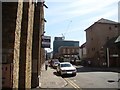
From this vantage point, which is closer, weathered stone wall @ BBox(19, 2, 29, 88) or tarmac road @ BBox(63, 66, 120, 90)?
weathered stone wall @ BBox(19, 2, 29, 88)

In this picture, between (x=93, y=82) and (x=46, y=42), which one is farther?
(x=46, y=42)

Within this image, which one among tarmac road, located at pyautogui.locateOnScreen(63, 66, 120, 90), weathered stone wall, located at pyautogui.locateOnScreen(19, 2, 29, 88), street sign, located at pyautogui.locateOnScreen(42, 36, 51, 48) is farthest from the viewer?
street sign, located at pyautogui.locateOnScreen(42, 36, 51, 48)

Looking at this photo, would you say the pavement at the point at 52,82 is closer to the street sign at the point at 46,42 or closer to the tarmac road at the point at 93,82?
the tarmac road at the point at 93,82

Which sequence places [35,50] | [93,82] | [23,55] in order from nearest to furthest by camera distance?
[23,55]
[35,50]
[93,82]

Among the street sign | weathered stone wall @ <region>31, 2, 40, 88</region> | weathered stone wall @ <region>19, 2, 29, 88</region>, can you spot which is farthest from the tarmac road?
weathered stone wall @ <region>19, 2, 29, 88</region>

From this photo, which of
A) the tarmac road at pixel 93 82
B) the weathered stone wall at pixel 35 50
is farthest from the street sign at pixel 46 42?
the weathered stone wall at pixel 35 50

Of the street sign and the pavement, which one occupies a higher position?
the street sign

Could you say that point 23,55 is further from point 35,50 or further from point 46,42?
point 46,42

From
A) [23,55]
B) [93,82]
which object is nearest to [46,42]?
[93,82]

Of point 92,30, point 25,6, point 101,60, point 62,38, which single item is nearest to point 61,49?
point 62,38

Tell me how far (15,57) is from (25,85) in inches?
111

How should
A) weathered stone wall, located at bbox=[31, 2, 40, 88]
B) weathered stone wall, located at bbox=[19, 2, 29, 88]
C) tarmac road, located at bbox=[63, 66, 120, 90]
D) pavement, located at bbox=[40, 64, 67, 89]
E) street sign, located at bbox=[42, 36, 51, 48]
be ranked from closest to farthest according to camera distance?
weathered stone wall, located at bbox=[19, 2, 29, 88]
weathered stone wall, located at bbox=[31, 2, 40, 88]
tarmac road, located at bbox=[63, 66, 120, 90]
pavement, located at bbox=[40, 64, 67, 89]
street sign, located at bbox=[42, 36, 51, 48]

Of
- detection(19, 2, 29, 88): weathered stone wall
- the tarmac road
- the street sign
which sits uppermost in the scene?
the street sign

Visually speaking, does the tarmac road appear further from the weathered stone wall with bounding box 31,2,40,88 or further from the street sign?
the street sign
